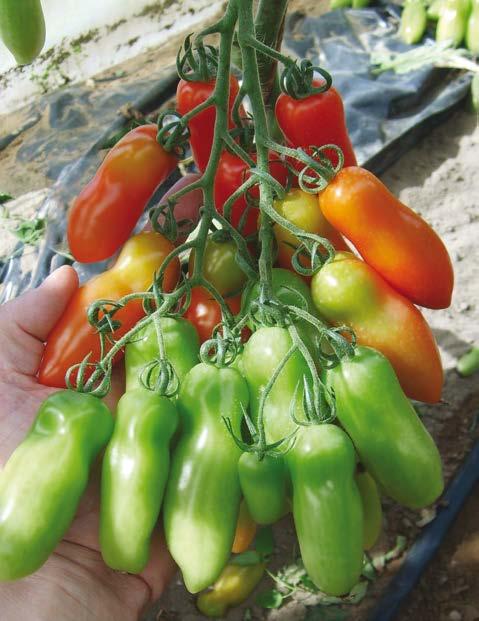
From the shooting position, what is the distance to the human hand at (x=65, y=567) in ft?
4.01

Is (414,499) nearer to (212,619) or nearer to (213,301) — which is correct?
(213,301)

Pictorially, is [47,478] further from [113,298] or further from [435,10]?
[435,10]

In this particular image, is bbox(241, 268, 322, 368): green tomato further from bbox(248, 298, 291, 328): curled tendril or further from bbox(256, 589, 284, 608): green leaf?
bbox(256, 589, 284, 608): green leaf

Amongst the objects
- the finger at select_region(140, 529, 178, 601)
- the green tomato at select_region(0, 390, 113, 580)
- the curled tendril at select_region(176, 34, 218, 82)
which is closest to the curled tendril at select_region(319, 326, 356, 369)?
the green tomato at select_region(0, 390, 113, 580)

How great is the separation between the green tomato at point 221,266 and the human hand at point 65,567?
346mm

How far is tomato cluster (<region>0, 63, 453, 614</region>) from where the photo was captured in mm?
1016

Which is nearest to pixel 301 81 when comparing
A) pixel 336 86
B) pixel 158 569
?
pixel 158 569

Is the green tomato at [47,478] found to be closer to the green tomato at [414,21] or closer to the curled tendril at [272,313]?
the curled tendril at [272,313]

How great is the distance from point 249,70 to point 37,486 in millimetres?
875

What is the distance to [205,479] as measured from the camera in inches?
41.0

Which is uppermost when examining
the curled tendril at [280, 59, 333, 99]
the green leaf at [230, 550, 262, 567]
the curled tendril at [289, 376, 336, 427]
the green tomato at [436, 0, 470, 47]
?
the curled tendril at [280, 59, 333, 99]

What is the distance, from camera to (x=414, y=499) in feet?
3.49

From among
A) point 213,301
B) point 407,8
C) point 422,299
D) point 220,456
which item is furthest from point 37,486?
point 407,8

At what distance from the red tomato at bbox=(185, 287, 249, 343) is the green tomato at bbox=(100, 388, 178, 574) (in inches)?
10.7
